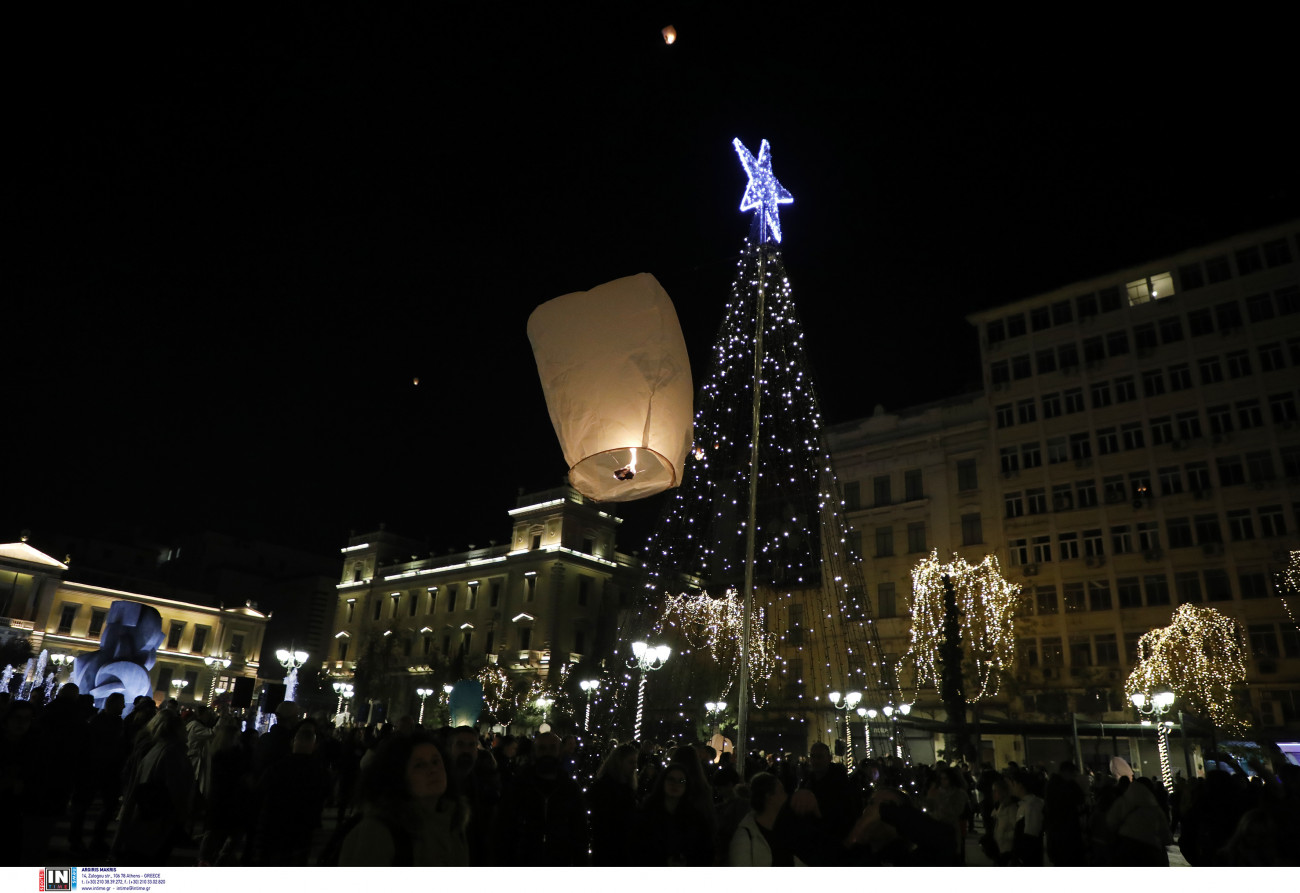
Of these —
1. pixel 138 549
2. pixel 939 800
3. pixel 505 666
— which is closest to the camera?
pixel 939 800

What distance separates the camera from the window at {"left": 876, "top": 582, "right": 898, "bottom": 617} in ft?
A: 112

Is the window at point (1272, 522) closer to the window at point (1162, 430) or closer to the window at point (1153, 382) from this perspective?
the window at point (1162, 430)

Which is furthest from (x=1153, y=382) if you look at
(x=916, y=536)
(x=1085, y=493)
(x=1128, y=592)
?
(x=916, y=536)

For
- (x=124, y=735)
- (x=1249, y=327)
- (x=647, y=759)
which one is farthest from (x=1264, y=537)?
(x=124, y=735)

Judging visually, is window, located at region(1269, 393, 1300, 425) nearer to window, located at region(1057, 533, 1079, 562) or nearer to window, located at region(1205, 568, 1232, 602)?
window, located at region(1205, 568, 1232, 602)

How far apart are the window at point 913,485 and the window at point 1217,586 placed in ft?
35.1

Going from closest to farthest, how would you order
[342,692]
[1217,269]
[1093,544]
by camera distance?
1. [1093,544]
2. [1217,269]
3. [342,692]

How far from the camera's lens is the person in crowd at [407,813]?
319 centimetres

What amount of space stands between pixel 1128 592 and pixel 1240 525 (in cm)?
424

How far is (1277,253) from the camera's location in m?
29.9

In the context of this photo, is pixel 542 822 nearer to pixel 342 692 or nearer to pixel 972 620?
pixel 972 620

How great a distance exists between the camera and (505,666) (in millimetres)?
52125
